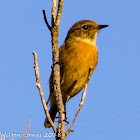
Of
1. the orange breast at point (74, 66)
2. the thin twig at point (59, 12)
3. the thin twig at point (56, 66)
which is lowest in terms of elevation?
the thin twig at point (56, 66)

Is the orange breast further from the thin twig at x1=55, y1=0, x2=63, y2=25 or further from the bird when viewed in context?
the thin twig at x1=55, y1=0, x2=63, y2=25

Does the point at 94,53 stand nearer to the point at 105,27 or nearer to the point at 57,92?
the point at 105,27

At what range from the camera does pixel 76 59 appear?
537 centimetres

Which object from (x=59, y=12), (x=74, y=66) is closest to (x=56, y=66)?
(x=59, y=12)

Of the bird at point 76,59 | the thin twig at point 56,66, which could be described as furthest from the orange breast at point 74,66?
the thin twig at point 56,66

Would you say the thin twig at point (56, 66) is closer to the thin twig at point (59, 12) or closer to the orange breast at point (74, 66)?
the thin twig at point (59, 12)

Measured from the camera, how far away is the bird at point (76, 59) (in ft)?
17.3

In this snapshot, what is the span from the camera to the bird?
526 centimetres

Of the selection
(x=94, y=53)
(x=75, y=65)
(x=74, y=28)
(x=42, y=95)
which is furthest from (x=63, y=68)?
(x=42, y=95)

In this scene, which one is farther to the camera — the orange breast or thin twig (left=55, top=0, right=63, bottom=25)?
the orange breast

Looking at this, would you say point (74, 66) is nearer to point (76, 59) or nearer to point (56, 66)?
point (76, 59)

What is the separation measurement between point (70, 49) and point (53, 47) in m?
2.12

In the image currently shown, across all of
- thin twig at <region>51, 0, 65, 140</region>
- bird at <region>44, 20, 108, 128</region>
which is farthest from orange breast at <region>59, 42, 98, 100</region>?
thin twig at <region>51, 0, 65, 140</region>

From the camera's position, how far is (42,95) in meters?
3.08
